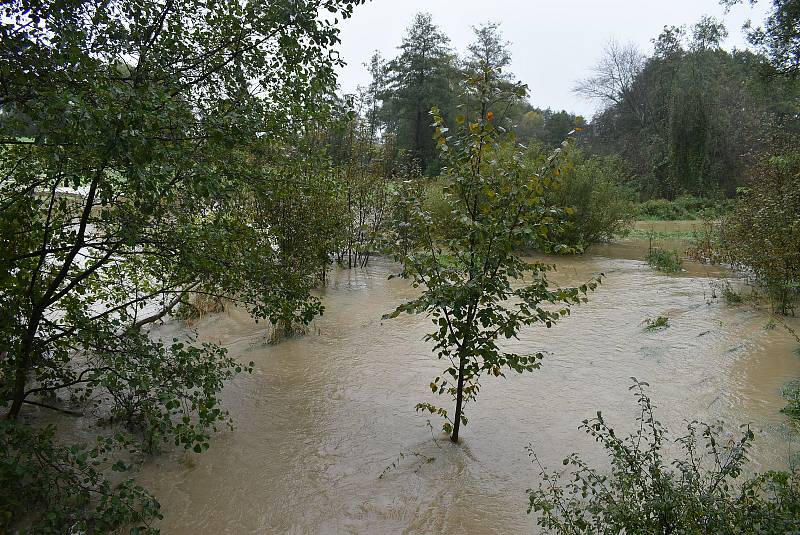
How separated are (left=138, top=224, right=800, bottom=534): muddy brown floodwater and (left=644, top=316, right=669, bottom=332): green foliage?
0.15m

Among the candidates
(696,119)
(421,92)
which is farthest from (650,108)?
(421,92)

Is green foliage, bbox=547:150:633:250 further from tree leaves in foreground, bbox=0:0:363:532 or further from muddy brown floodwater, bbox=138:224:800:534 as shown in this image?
tree leaves in foreground, bbox=0:0:363:532

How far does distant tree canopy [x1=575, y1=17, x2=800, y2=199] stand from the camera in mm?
27516

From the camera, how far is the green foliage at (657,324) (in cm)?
839

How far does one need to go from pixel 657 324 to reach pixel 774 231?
2337 millimetres

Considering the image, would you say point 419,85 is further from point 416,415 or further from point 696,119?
point 416,415

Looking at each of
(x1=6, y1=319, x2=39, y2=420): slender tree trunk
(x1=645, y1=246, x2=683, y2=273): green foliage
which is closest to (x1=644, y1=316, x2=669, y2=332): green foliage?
(x1=645, y1=246, x2=683, y2=273): green foliage

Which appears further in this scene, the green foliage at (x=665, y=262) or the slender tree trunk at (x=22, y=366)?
the green foliage at (x=665, y=262)

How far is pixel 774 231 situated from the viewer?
8266mm

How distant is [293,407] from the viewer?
5961 millimetres

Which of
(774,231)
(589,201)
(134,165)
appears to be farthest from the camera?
(589,201)

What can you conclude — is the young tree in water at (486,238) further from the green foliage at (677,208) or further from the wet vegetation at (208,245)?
the green foliage at (677,208)

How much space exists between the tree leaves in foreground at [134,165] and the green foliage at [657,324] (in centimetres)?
603

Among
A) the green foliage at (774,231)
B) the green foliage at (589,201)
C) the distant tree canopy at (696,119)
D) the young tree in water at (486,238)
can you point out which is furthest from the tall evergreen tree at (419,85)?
the young tree in water at (486,238)
